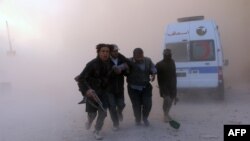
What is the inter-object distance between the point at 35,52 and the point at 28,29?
89.2 inches

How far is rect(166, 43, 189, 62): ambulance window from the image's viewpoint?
37.4ft

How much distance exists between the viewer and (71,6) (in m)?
27.0

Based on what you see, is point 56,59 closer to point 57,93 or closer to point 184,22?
point 57,93

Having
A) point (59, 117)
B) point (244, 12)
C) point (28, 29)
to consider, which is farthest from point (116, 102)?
point (28, 29)

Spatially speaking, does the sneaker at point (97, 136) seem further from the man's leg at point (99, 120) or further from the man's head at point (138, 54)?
the man's head at point (138, 54)

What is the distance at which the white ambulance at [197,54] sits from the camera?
11031mm

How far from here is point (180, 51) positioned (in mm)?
11469

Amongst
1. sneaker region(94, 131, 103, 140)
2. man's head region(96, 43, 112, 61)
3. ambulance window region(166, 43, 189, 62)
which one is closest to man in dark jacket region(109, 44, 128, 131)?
man's head region(96, 43, 112, 61)

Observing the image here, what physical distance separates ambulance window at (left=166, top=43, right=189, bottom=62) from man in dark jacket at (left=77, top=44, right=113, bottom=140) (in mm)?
4434

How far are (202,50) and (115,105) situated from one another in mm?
4279

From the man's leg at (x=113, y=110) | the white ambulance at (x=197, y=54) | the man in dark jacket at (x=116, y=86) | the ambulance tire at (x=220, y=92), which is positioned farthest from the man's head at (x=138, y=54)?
the ambulance tire at (x=220, y=92)

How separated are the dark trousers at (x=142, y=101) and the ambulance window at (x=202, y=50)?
11.5 ft

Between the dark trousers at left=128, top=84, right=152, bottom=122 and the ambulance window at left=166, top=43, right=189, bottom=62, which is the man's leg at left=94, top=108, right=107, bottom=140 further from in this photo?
the ambulance window at left=166, top=43, right=189, bottom=62

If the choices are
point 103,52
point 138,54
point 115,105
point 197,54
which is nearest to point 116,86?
point 115,105
